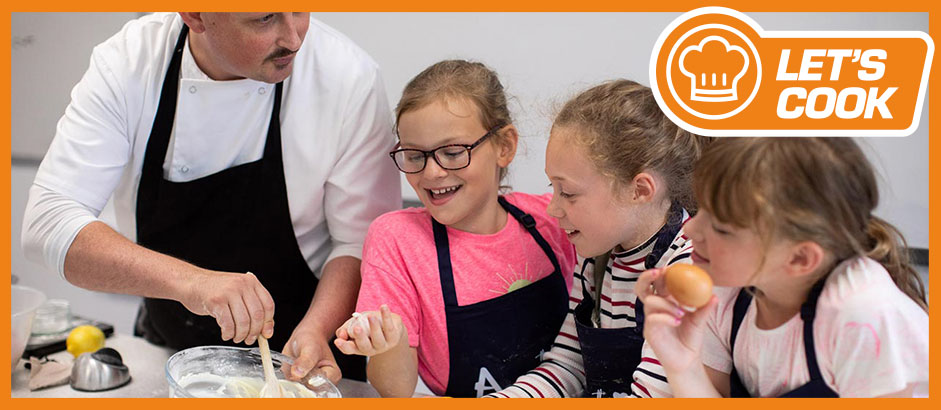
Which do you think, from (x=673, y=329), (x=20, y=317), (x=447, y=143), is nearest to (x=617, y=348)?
(x=673, y=329)

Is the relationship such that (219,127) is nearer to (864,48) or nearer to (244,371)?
(244,371)

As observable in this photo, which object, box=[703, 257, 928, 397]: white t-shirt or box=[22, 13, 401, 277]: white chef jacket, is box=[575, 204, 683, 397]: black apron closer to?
box=[703, 257, 928, 397]: white t-shirt

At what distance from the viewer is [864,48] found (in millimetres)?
812

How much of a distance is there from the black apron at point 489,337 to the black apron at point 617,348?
0.40 ft

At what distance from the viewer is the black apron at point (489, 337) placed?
1.25m

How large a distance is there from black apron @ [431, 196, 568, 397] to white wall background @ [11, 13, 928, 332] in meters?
0.24

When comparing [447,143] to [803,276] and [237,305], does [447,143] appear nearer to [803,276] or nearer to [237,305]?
[237,305]

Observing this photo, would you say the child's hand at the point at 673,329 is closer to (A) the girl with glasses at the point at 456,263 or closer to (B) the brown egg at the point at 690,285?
(B) the brown egg at the point at 690,285

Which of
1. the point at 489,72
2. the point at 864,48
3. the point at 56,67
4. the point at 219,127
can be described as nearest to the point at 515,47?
the point at 489,72

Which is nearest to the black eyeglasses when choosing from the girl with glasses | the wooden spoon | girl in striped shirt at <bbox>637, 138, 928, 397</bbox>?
the girl with glasses

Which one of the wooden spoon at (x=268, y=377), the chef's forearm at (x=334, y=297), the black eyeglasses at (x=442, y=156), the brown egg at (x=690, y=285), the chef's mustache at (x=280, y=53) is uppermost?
the chef's mustache at (x=280, y=53)

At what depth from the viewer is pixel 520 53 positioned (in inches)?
72.7

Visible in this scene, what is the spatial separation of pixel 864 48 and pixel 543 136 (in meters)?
0.55
